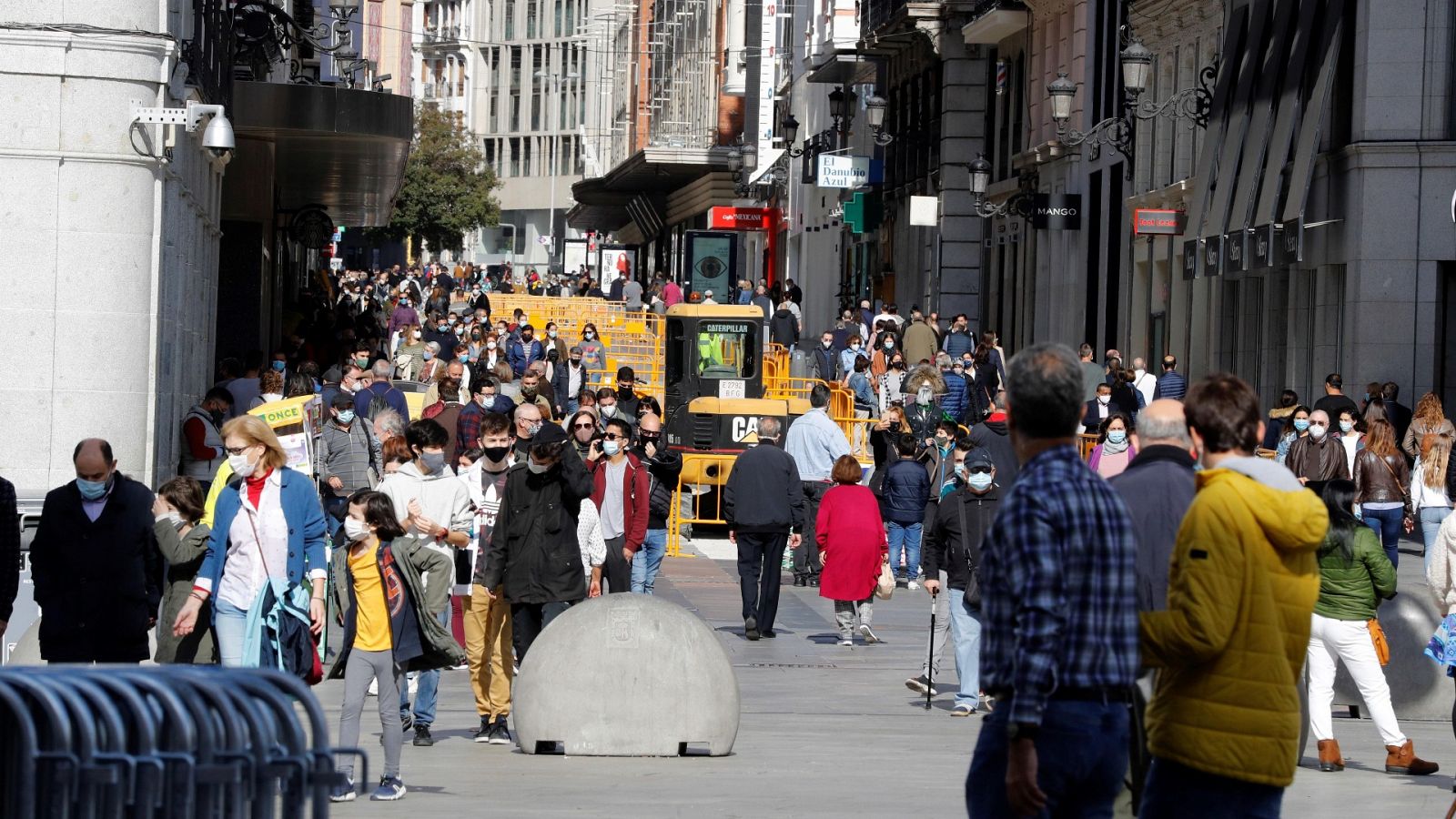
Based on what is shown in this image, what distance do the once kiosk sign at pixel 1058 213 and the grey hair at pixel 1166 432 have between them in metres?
33.5

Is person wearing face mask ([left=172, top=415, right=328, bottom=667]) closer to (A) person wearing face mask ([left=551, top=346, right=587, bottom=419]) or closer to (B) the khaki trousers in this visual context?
(B) the khaki trousers

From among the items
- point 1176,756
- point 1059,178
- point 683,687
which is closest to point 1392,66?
point 1059,178

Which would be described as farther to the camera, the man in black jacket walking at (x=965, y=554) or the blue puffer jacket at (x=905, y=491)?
the blue puffer jacket at (x=905, y=491)

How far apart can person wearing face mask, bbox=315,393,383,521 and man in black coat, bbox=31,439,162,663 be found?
27.5 ft

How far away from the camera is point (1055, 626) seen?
5.70 m

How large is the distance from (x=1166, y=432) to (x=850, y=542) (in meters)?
9.95

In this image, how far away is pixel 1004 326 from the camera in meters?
47.3

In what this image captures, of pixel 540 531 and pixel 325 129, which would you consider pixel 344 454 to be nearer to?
pixel 540 531

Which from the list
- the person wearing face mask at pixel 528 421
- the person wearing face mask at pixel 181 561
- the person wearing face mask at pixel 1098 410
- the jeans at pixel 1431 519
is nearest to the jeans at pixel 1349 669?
the person wearing face mask at pixel 181 561

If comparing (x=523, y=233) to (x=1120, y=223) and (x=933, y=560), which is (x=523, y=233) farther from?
(x=933, y=560)

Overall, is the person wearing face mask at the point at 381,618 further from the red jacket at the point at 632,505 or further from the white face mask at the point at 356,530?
the red jacket at the point at 632,505

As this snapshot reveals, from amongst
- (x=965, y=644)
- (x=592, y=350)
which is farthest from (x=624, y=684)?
(x=592, y=350)

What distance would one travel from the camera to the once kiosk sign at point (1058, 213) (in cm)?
4088

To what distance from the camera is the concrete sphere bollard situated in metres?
11.9
